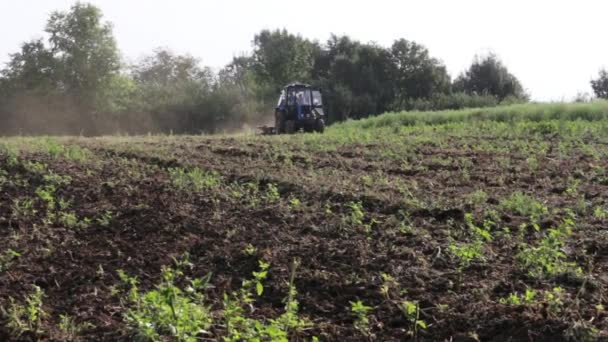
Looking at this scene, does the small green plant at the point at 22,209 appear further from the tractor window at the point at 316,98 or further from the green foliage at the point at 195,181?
the tractor window at the point at 316,98

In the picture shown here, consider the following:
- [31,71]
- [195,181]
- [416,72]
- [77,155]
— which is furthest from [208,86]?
[195,181]

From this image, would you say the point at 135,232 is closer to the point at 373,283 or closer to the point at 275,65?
the point at 373,283

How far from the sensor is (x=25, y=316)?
3.89m

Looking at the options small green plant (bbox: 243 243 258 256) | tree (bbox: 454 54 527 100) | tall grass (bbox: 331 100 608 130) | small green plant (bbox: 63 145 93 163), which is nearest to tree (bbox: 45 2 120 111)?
tall grass (bbox: 331 100 608 130)

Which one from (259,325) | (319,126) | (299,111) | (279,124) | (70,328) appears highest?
(299,111)

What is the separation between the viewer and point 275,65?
1843 inches

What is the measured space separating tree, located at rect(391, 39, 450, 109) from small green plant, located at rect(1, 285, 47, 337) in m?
39.1

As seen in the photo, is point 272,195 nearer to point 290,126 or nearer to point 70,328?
point 70,328

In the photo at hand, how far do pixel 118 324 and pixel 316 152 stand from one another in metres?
8.72

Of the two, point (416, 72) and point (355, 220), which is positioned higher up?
point (416, 72)

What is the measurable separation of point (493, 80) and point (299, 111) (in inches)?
895

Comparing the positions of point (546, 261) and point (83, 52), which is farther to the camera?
point (83, 52)

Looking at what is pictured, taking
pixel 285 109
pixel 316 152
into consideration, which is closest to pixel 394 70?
pixel 285 109

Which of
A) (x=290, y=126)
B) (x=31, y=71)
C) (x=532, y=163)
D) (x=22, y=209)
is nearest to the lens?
→ (x=22, y=209)
